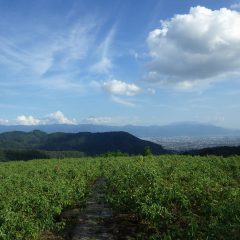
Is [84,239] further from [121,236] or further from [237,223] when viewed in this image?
[237,223]

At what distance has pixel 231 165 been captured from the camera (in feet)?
97.2

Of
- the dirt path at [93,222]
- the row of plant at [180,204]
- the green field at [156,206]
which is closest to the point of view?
the row of plant at [180,204]

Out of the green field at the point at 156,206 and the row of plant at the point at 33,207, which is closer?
the green field at the point at 156,206

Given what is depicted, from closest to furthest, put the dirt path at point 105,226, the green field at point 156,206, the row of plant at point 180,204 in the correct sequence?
the row of plant at point 180,204, the green field at point 156,206, the dirt path at point 105,226

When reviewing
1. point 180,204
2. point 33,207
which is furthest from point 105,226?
point 180,204

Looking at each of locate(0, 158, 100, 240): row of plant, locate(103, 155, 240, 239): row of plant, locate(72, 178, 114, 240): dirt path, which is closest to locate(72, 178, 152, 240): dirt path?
locate(72, 178, 114, 240): dirt path

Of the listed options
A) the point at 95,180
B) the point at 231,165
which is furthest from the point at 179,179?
the point at 95,180

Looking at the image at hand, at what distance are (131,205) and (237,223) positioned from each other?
621 centimetres

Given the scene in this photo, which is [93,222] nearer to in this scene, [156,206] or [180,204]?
[180,204]

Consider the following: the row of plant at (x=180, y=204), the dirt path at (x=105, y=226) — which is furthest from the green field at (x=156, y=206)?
the dirt path at (x=105, y=226)

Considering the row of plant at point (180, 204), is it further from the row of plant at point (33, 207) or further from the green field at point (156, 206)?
the row of plant at point (33, 207)

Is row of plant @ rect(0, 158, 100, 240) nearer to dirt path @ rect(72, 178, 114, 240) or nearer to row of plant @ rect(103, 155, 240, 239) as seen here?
dirt path @ rect(72, 178, 114, 240)

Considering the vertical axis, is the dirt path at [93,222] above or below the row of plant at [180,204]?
below

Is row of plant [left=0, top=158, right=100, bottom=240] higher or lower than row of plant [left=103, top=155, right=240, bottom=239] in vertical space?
lower
